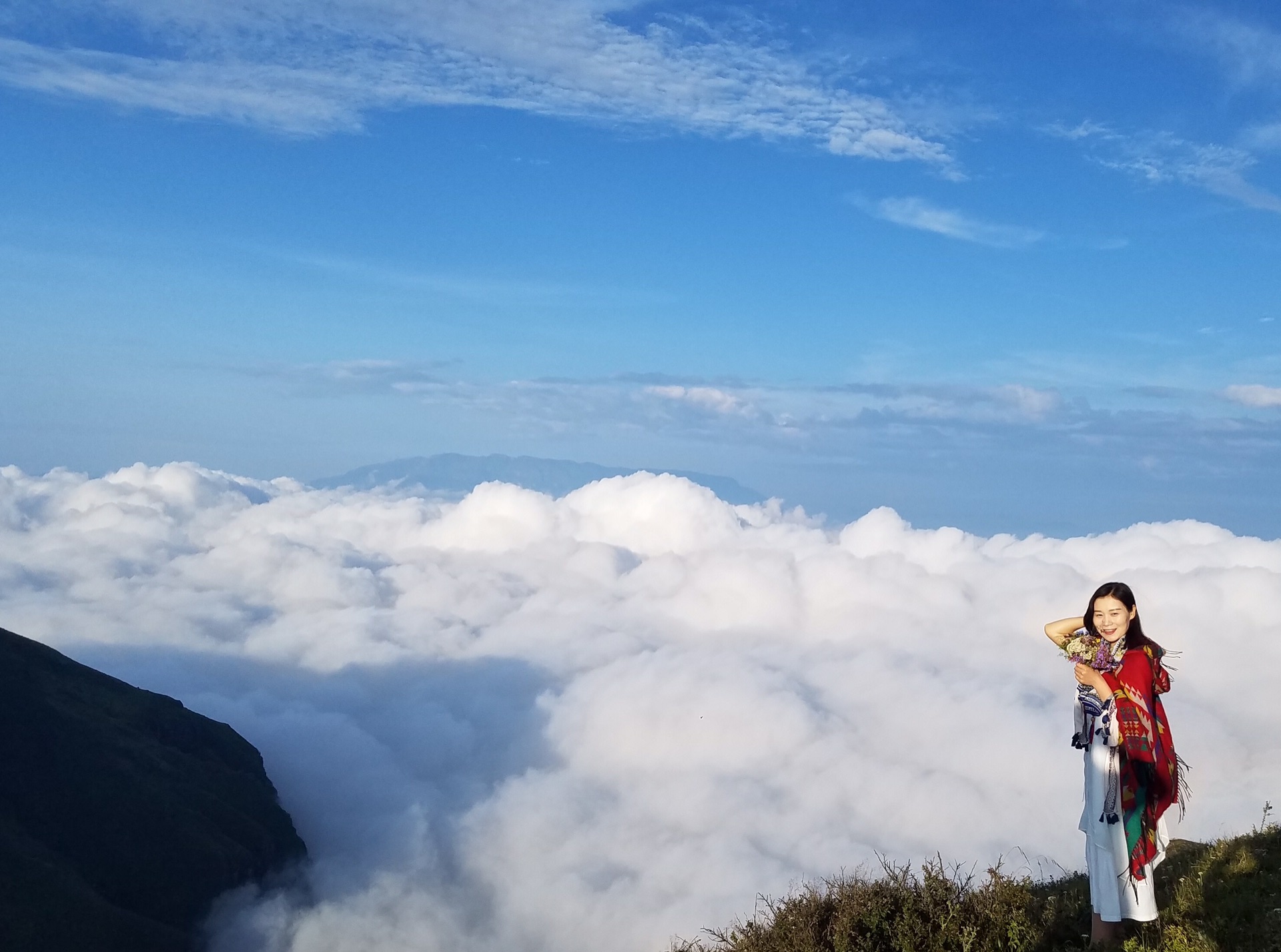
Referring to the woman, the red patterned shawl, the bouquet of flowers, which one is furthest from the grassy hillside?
the bouquet of flowers

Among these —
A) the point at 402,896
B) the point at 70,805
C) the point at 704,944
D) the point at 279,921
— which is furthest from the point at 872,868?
the point at 402,896

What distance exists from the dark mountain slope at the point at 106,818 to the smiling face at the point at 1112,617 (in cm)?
10449

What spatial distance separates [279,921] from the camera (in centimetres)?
14012

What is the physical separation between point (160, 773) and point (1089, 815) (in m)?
145

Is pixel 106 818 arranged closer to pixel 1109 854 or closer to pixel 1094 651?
pixel 1109 854

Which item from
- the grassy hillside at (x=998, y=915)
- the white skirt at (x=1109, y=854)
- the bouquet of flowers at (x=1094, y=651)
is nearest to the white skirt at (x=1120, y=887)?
the white skirt at (x=1109, y=854)

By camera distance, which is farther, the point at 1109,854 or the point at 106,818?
the point at 106,818

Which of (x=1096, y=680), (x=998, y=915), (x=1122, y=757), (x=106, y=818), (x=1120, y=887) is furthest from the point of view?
(x=106, y=818)

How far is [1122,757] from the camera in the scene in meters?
9.25

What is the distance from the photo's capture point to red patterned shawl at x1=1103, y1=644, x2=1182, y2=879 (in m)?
9.01

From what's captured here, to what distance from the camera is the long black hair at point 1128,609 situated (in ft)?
29.7

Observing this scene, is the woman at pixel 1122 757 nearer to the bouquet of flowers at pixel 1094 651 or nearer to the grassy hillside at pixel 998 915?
the bouquet of flowers at pixel 1094 651

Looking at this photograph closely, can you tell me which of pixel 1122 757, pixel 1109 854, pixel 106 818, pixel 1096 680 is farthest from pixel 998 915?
pixel 106 818

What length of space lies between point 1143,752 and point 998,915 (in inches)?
106
